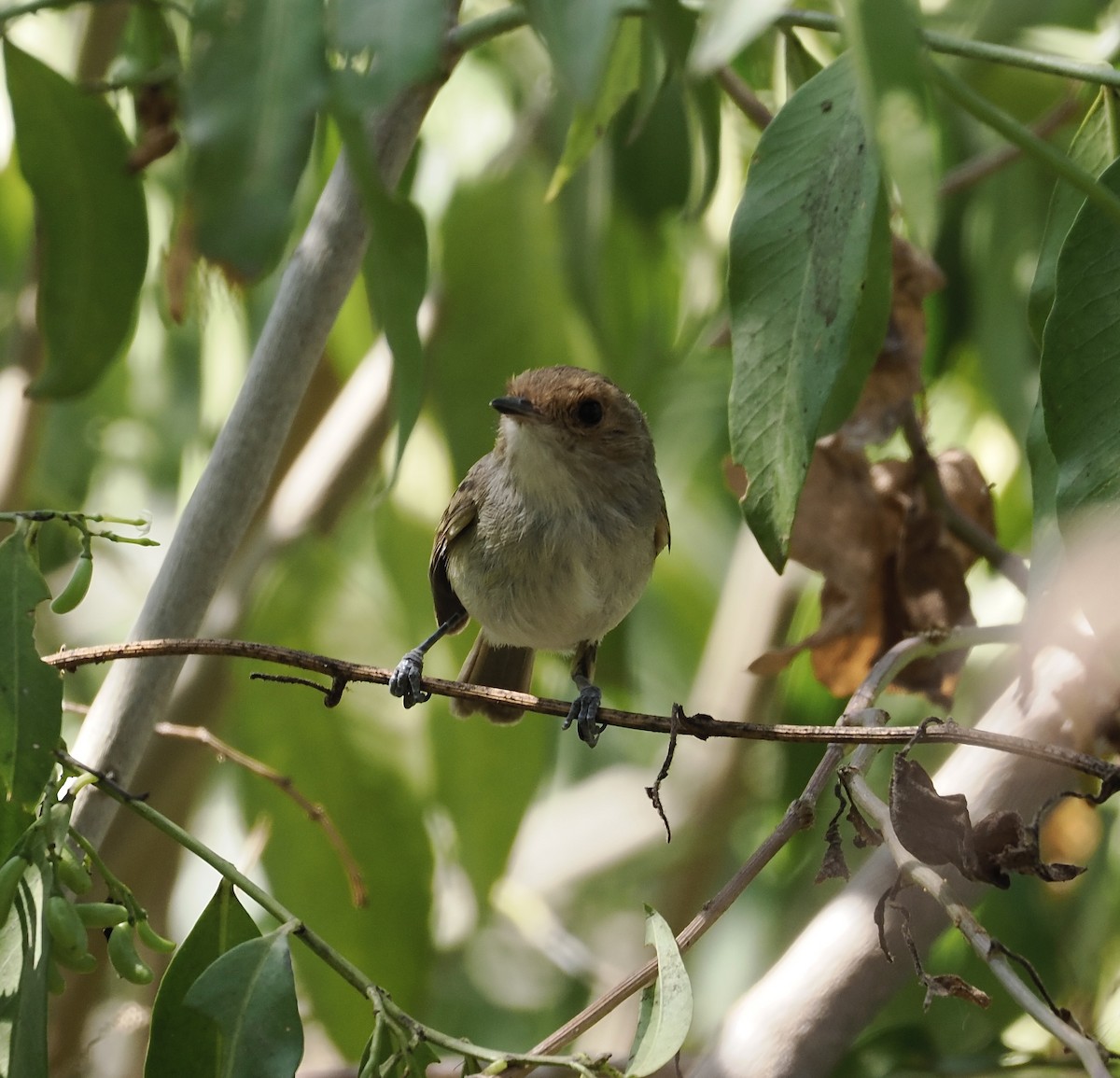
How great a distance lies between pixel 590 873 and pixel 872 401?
9.27 ft

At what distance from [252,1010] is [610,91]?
165 cm

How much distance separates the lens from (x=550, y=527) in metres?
3.11

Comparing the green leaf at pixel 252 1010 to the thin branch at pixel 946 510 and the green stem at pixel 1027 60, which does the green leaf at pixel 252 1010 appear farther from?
the thin branch at pixel 946 510

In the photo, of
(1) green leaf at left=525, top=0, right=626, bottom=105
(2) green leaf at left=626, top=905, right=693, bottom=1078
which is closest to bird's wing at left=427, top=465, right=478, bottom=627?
(2) green leaf at left=626, top=905, right=693, bottom=1078

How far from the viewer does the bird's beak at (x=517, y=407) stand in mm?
2873

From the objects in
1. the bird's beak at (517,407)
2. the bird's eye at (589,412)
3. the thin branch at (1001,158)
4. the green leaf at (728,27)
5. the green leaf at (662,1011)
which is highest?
the thin branch at (1001,158)

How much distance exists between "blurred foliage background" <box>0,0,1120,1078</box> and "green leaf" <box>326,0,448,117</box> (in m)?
1.03

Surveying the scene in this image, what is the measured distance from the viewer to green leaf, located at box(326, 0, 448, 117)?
53.6 inches

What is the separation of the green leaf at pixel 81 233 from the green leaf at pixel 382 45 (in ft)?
3.57

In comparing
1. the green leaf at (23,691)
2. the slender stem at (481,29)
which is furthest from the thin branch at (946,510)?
the green leaf at (23,691)

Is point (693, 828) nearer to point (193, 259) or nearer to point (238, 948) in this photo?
point (193, 259)

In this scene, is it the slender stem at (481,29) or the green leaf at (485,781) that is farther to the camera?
the green leaf at (485,781)

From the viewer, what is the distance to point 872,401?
266cm

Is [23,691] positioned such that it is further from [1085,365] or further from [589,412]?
[589,412]
